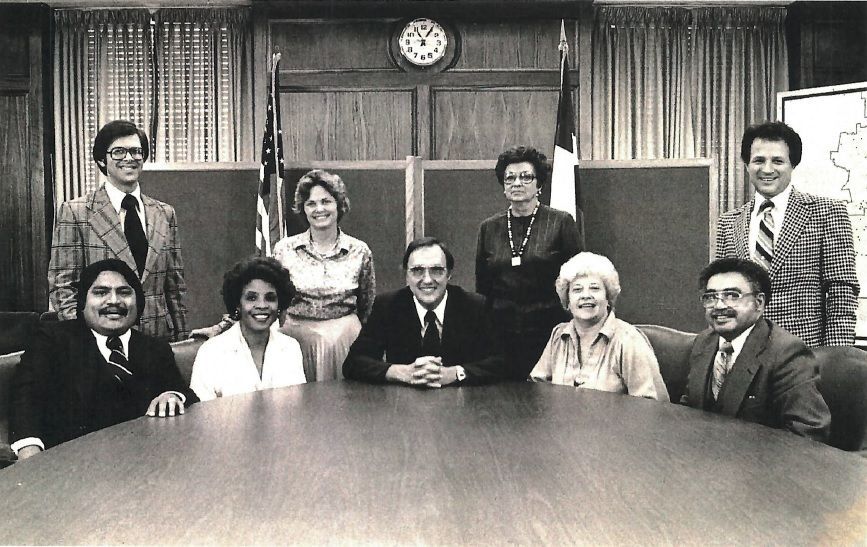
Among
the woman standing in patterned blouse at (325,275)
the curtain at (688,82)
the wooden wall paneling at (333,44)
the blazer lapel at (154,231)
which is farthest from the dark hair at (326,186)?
the curtain at (688,82)

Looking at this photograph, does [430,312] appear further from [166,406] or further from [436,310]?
[166,406]

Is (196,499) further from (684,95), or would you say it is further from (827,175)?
(684,95)

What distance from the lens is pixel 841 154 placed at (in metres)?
5.11

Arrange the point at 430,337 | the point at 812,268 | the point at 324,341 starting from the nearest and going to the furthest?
the point at 430,337
the point at 812,268
the point at 324,341

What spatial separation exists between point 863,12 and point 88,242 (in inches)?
223

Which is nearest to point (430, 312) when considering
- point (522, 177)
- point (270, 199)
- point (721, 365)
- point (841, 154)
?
point (522, 177)

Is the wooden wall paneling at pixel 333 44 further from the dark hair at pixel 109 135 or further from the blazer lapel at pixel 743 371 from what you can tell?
the blazer lapel at pixel 743 371

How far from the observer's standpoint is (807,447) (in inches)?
71.3

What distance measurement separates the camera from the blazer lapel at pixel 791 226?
10.3 feet

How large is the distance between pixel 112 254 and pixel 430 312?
4.35ft

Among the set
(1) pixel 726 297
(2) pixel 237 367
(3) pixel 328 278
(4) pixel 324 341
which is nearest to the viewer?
(1) pixel 726 297

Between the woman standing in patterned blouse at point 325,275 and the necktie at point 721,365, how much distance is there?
1501 mm

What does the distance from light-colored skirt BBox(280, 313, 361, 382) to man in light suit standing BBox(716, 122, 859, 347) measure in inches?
63.8

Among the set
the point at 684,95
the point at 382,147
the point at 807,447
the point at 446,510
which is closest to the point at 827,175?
the point at 684,95
